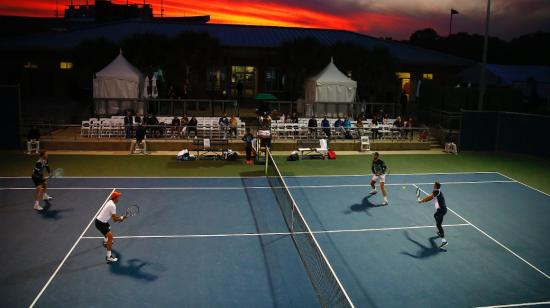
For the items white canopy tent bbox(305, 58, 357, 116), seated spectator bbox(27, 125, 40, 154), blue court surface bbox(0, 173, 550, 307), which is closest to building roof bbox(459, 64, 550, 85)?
white canopy tent bbox(305, 58, 357, 116)

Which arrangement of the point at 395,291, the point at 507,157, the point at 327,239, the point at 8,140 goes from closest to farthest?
the point at 395,291
the point at 327,239
the point at 8,140
the point at 507,157

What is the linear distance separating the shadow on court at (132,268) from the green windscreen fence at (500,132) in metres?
21.6

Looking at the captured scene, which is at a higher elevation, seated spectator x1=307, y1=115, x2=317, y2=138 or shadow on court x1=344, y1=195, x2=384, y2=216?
seated spectator x1=307, y1=115, x2=317, y2=138

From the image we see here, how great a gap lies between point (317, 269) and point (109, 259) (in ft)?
16.5

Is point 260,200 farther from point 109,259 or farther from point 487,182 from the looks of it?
point 487,182

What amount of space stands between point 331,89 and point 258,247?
62.4 ft

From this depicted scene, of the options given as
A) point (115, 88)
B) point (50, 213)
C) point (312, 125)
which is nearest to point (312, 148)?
point (312, 125)

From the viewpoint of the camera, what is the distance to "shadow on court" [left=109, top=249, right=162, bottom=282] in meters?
11.0

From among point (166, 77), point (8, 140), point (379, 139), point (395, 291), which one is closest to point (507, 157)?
point (379, 139)

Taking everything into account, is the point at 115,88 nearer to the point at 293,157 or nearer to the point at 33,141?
the point at 33,141

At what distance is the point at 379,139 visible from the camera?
28359mm

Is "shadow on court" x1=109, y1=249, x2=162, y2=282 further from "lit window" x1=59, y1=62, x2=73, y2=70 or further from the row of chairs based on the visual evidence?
"lit window" x1=59, y1=62, x2=73, y2=70

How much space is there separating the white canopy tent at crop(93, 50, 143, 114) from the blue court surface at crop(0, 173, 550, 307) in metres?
9.53

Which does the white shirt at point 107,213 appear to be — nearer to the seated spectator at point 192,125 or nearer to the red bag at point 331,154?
the seated spectator at point 192,125
